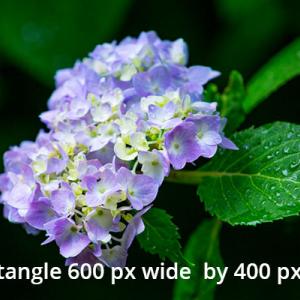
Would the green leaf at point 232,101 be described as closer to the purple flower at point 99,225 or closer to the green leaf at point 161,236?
the green leaf at point 161,236

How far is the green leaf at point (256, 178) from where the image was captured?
1.57m

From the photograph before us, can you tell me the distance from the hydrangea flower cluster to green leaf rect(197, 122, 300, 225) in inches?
3.7

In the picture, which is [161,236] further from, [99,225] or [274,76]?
[274,76]

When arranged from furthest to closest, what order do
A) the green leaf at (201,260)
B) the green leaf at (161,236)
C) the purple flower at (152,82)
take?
the green leaf at (201,260), the purple flower at (152,82), the green leaf at (161,236)

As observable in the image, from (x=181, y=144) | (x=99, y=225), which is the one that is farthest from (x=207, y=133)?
(x=99, y=225)

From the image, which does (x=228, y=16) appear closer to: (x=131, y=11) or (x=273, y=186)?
(x=131, y=11)

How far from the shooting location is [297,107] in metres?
2.72

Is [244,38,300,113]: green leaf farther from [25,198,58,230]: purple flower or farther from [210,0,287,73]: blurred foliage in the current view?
[25,198,58,230]: purple flower

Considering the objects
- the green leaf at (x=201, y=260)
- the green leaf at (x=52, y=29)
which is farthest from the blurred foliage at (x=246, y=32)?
the green leaf at (x=201, y=260)

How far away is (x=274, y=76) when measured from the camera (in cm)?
218

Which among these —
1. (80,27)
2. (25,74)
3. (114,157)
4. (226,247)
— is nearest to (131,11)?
(80,27)

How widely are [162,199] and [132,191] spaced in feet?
4.46

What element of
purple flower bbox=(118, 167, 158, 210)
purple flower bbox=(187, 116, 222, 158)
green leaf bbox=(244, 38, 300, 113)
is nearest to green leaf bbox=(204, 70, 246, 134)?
green leaf bbox=(244, 38, 300, 113)

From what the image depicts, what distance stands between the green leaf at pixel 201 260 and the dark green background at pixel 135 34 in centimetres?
52
